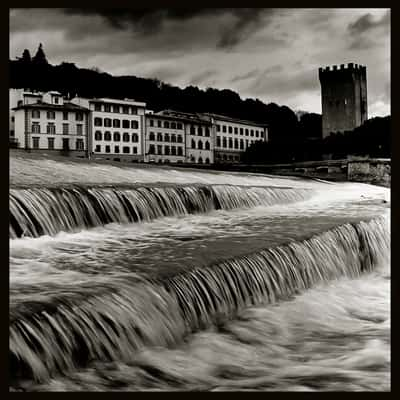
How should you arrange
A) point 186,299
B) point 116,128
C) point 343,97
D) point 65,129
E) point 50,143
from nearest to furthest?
point 186,299 → point 50,143 → point 65,129 → point 116,128 → point 343,97

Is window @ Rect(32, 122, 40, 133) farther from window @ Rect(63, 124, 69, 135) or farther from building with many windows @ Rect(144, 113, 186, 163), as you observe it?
building with many windows @ Rect(144, 113, 186, 163)

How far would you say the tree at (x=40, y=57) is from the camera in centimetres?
7438

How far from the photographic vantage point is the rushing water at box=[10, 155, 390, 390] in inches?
139

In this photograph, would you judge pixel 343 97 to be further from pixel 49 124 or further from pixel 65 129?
pixel 49 124

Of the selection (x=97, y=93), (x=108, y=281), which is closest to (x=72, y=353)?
(x=108, y=281)

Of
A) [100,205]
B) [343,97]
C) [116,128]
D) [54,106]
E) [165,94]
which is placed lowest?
[100,205]

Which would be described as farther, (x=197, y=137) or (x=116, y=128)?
(x=197, y=137)

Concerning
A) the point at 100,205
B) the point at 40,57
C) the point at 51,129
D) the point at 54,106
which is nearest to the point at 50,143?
the point at 51,129

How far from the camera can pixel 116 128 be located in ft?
192

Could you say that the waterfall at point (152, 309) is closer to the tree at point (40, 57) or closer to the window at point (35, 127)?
the window at point (35, 127)

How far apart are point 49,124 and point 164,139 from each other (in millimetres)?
12753

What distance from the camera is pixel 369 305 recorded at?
604 cm

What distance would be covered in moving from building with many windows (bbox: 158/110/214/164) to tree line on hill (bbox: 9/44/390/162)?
7075 mm

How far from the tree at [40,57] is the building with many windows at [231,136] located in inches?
852
